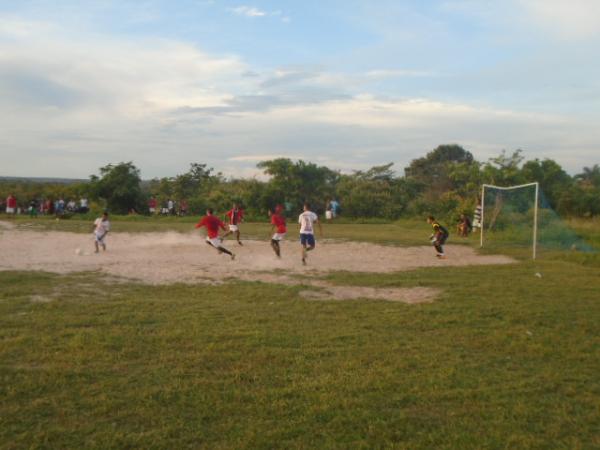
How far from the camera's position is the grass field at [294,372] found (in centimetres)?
471

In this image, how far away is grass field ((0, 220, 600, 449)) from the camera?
4.71 meters

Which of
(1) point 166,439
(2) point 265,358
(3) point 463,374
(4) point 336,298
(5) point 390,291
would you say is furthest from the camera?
(5) point 390,291

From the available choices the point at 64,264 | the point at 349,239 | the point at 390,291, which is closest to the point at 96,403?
the point at 390,291

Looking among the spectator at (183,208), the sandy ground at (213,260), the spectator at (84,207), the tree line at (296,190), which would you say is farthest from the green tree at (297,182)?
the sandy ground at (213,260)

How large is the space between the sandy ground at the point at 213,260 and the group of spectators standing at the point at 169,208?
1828 cm

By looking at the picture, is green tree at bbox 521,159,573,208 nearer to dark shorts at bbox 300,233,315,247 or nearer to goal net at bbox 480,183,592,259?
goal net at bbox 480,183,592,259

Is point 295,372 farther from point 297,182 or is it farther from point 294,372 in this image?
point 297,182

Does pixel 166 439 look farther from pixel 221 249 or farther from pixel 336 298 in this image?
pixel 221 249

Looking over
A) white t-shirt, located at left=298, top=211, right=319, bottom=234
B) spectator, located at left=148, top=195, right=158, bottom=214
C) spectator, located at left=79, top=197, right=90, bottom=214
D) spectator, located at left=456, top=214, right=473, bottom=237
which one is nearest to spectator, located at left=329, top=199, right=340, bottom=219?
spectator, located at left=456, top=214, right=473, bottom=237

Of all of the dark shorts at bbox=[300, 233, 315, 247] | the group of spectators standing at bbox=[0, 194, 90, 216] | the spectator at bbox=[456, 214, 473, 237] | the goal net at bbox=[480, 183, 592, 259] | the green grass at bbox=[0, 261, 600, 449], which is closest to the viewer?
the green grass at bbox=[0, 261, 600, 449]

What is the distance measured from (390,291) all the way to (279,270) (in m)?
3.69

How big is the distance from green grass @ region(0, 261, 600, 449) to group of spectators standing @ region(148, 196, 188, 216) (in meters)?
31.4

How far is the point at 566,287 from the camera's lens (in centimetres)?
1163

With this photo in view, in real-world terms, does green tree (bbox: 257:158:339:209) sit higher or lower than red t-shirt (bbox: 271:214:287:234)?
higher
